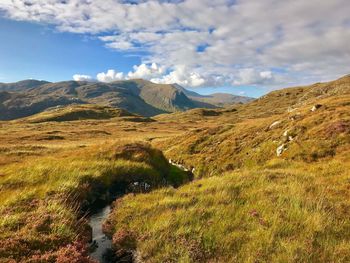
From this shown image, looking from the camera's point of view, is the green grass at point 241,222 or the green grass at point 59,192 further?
the green grass at point 59,192

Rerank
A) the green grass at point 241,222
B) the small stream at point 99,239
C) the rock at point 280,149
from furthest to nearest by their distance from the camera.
A: the rock at point 280,149 → the small stream at point 99,239 → the green grass at point 241,222

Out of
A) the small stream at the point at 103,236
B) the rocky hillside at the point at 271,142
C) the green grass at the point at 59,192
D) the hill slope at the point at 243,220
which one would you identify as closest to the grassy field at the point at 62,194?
the green grass at the point at 59,192

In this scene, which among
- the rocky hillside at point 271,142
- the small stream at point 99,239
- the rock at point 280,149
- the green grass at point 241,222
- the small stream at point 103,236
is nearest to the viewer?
the green grass at point 241,222

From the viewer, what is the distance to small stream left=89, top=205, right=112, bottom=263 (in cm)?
1168

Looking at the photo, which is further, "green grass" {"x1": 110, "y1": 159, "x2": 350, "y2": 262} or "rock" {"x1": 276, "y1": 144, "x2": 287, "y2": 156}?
"rock" {"x1": 276, "y1": 144, "x2": 287, "y2": 156}

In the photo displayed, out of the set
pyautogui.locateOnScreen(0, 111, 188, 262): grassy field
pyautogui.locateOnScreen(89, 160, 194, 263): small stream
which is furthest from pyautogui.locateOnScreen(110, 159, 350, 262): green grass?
pyautogui.locateOnScreen(0, 111, 188, 262): grassy field

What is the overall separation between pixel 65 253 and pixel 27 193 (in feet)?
23.4

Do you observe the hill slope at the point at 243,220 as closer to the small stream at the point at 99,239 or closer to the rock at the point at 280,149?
the small stream at the point at 99,239

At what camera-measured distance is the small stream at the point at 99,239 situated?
38.3 ft

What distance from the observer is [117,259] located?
11.2m

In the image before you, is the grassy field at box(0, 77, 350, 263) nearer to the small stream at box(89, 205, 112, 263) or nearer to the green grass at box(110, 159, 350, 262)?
the green grass at box(110, 159, 350, 262)

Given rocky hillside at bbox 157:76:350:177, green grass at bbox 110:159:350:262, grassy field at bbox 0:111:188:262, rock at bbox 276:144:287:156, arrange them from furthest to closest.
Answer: rock at bbox 276:144:287:156 → rocky hillside at bbox 157:76:350:177 → grassy field at bbox 0:111:188:262 → green grass at bbox 110:159:350:262

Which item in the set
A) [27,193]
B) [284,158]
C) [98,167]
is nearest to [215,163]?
[284,158]

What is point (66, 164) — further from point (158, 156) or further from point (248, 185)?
point (248, 185)
